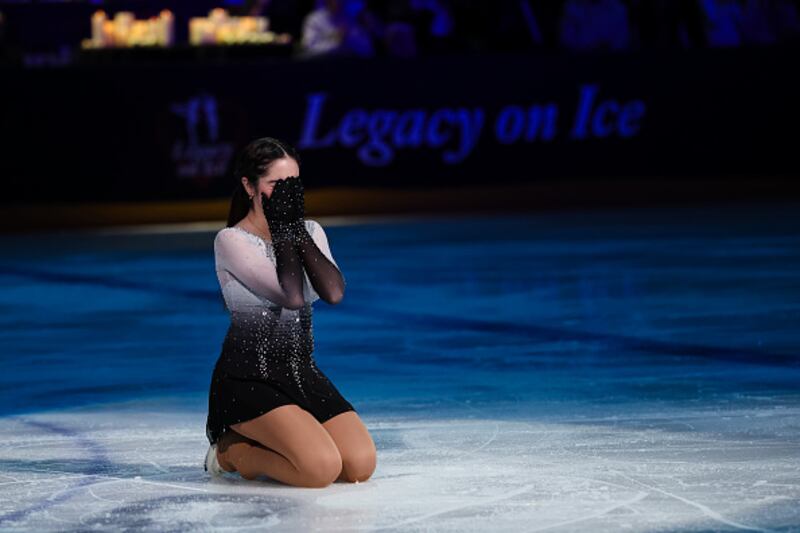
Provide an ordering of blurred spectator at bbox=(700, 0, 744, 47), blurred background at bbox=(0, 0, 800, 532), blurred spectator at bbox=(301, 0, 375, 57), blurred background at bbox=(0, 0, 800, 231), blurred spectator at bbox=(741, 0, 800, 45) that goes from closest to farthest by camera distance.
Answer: blurred background at bbox=(0, 0, 800, 532) → blurred background at bbox=(0, 0, 800, 231) → blurred spectator at bbox=(301, 0, 375, 57) → blurred spectator at bbox=(700, 0, 744, 47) → blurred spectator at bbox=(741, 0, 800, 45)

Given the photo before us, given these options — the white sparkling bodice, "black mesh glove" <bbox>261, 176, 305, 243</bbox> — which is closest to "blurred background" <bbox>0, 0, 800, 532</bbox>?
the white sparkling bodice

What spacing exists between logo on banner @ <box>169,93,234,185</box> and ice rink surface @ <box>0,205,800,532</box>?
3.83 metres

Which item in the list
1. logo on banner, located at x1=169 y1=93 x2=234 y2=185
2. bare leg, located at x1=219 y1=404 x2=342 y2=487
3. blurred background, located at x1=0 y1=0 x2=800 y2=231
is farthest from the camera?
logo on banner, located at x1=169 y1=93 x2=234 y2=185

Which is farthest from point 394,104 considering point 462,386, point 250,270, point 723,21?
point 250,270

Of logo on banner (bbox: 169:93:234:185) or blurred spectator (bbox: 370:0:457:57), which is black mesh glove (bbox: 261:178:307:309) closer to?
logo on banner (bbox: 169:93:234:185)

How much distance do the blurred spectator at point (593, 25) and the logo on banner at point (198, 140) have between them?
14.8 feet

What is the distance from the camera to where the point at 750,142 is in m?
21.4

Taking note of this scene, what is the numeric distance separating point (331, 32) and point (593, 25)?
11.0ft

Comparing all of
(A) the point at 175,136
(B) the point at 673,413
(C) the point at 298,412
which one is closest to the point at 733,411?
(B) the point at 673,413

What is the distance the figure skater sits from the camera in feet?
19.5

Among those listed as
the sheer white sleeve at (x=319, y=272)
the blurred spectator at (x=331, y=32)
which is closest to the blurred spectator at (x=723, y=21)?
the blurred spectator at (x=331, y=32)

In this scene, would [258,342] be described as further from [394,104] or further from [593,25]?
[593,25]

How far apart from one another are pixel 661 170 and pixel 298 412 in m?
15.7

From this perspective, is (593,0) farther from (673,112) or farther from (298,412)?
(298,412)
